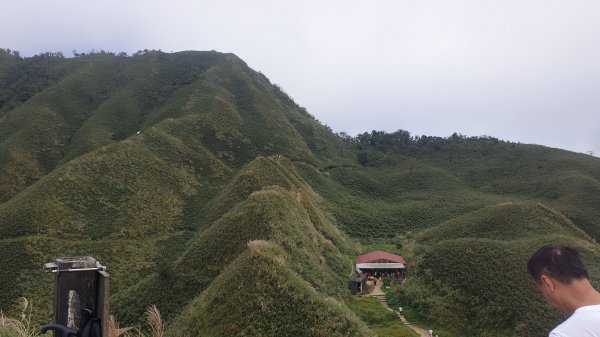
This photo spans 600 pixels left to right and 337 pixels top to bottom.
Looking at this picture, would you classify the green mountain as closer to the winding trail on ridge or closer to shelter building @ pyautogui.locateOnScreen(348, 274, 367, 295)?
the winding trail on ridge

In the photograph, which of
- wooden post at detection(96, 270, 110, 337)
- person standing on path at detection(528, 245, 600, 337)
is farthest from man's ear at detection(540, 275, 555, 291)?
wooden post at detection(96, 270, 110, 337)

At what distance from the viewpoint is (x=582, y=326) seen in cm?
286

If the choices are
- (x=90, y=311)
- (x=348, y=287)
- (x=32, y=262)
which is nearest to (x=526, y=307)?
(x=348, y=287)

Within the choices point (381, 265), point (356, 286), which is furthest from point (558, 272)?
point (381, 265)

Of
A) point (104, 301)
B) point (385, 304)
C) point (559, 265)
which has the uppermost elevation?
point (559, 265)

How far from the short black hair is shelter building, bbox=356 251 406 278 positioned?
3275 centimetres

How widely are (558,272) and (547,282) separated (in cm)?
12

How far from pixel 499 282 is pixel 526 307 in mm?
2918

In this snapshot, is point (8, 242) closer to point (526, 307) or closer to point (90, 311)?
point (90, 311)

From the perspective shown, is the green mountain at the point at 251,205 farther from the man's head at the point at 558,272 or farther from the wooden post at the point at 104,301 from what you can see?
the man's head at the point at 558,272

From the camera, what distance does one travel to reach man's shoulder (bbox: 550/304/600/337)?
2.84 m


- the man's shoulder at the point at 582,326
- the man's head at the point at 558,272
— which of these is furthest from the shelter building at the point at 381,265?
the man's shoulder at the point at 582,326

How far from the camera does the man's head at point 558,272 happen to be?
3.35 m

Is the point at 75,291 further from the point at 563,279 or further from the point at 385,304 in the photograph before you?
the point at 385,304
